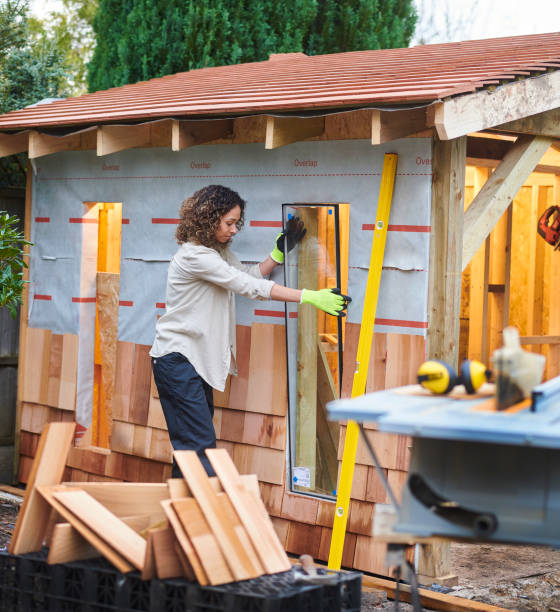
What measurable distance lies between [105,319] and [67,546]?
12.0 ft

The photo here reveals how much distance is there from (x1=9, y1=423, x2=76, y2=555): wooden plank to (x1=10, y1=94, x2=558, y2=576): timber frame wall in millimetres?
2068

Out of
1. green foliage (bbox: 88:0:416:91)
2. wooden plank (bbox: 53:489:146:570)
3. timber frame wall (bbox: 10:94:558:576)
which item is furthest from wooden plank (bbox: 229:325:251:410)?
green foliage (bbox: 88:0:416:91)

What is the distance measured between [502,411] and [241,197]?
3.70 m

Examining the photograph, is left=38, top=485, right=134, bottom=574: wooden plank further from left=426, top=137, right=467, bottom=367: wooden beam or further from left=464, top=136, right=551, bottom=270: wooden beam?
left=464, top=136, right=551, bottom=270: wooden beam

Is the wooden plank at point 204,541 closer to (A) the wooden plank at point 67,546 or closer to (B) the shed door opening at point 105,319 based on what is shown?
(A) the wooden plank at point 67,546

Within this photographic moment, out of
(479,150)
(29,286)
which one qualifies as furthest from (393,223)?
(29,286)

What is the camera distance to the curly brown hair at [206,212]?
594 cm

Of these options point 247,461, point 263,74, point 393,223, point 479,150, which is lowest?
point 247,461

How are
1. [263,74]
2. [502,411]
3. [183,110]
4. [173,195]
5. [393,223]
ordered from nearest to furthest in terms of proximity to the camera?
[502,411] → [393,223] → [183,110] → [173,195] → [263,74]

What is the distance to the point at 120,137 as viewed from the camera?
6930 millimetres

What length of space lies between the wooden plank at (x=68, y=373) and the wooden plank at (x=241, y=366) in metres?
1.70

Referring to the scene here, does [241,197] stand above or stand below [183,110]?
below

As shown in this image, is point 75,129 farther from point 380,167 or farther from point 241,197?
point 380,167

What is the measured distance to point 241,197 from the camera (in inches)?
262
